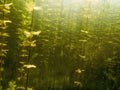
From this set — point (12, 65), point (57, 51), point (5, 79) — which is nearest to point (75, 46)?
point (57, 51)

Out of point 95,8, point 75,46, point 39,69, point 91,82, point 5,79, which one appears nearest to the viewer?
point 5,79

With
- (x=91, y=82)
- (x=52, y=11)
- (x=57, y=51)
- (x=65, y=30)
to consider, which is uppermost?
(x=52, y=11)

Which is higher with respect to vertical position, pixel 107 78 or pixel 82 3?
pixel 82 3

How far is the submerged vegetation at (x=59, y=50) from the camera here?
12.0m

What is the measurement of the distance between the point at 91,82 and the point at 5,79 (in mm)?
3756

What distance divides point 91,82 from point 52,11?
5679 millimetres

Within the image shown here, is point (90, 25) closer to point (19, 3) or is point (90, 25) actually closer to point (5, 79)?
point (19, 3)

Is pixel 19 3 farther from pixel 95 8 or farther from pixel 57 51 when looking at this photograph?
pixel 95 8

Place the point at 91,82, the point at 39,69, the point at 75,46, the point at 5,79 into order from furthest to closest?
the point at 75,46 < the point at 39,69 < the point at 91,82 < the point at 5,79

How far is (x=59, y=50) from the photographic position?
15.1m

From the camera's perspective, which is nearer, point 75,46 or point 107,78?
point 107,78

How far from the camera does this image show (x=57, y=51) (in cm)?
1505

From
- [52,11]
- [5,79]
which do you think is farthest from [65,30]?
[5,79]

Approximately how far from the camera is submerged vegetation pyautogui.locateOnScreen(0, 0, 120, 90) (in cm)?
1205
